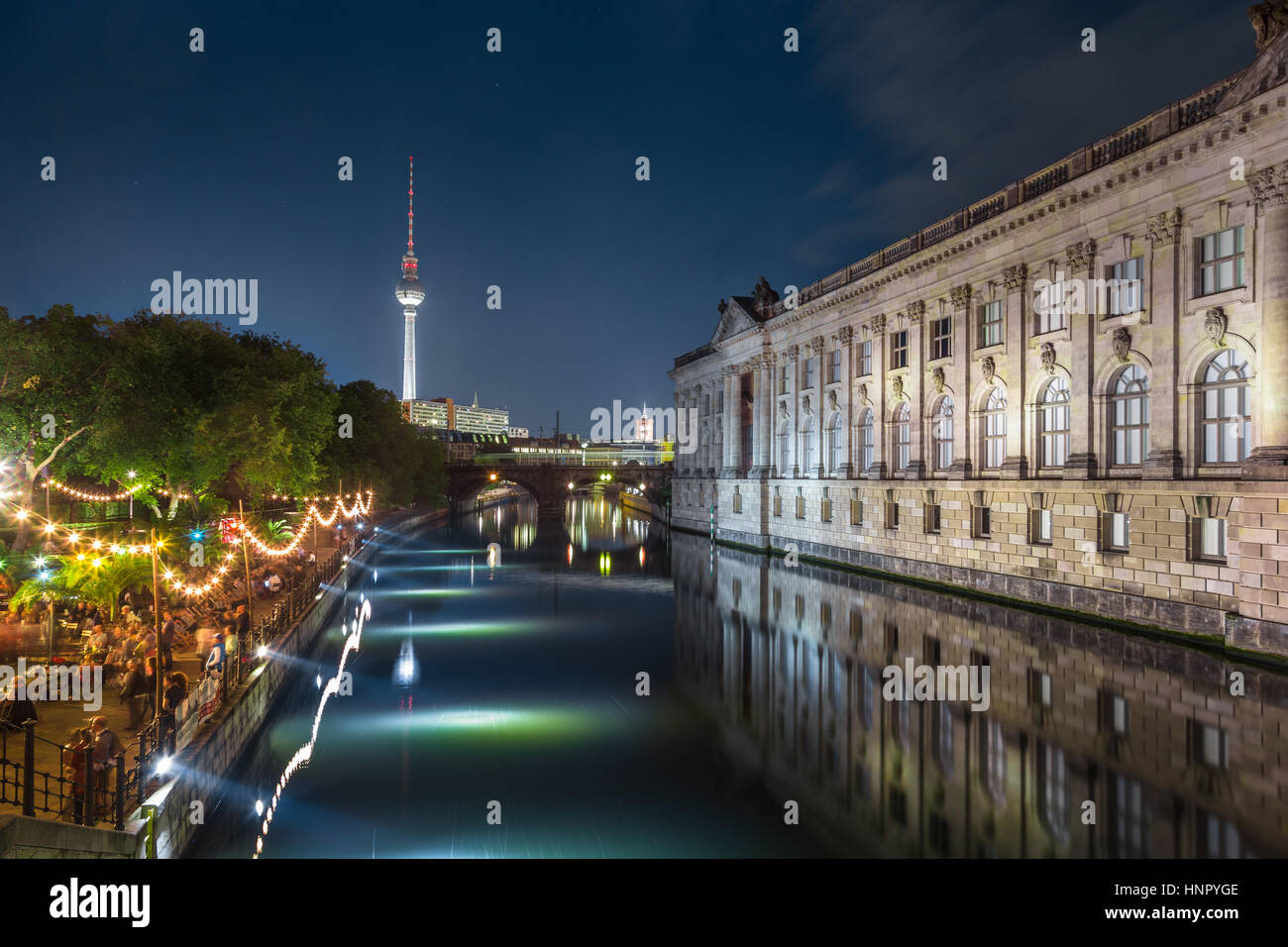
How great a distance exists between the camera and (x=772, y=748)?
16719 millimetres

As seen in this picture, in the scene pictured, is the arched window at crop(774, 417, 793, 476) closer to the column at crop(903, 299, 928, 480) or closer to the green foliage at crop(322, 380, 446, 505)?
the column at crop(903, 299, 928, 480)

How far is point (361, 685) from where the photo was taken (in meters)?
22.9

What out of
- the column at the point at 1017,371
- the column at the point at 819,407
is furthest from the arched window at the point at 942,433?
the column at the point at 819,407

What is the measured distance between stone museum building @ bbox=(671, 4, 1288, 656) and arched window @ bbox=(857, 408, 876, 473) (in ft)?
0.47

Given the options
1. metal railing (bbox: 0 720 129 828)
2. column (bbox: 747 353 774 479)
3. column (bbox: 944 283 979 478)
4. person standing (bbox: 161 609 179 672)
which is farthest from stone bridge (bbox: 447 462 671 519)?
metal railing (bbox: 0 720 129 828)

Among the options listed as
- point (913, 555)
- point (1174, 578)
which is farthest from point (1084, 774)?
point (913, 555)

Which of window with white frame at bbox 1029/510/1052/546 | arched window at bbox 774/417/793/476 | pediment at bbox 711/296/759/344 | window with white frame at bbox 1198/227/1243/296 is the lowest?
window with white frame at bbox 1029/510/1052/546

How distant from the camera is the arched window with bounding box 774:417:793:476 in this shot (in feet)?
186

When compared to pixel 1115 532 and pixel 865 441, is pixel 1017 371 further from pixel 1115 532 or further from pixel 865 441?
pixel 865 441

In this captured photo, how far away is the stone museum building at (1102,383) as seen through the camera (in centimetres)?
2223

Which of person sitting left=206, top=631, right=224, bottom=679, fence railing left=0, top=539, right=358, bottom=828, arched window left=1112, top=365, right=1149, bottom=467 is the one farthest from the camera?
arched window left=1112, top=365, right=1149, bottom=467

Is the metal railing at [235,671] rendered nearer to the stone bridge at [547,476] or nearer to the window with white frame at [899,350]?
the window with white frame at [899,350]

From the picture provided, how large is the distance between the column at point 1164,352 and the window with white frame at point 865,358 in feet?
67.2
